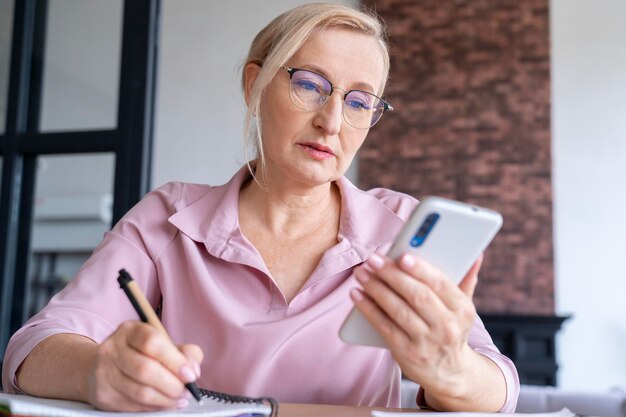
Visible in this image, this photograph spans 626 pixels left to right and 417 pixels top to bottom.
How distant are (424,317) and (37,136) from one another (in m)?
2.01

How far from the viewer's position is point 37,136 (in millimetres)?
2412

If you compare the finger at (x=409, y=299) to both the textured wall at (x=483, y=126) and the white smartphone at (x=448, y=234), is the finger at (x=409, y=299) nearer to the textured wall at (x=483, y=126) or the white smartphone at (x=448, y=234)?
the white smartphone at (x=448, y=234)

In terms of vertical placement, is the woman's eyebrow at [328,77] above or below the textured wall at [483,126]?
below

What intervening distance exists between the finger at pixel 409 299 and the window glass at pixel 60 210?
175cm

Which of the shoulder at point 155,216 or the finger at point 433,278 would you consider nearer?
the finger at point 433,278

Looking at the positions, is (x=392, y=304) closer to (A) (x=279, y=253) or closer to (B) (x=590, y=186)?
(A) (x=279, y=253)

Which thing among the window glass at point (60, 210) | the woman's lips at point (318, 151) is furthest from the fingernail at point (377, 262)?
the window glass at point (60, 210)

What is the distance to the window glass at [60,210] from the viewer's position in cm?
247

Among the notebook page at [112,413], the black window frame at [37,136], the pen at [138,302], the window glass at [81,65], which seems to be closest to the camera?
the notebook page at [112,413]

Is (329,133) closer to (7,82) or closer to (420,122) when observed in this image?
(7,82)

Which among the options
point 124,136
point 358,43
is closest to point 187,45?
point 124,136

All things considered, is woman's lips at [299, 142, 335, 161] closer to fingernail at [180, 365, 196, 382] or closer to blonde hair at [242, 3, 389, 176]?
blonde hair at [242, 3, 389, 176]

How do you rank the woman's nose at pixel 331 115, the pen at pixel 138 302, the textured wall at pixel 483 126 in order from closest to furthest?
the pen at pixel 138 302 → the woman's nose at pixel 331 115 → the textured wall at pixel 483 126

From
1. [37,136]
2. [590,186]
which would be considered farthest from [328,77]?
[590,186]
